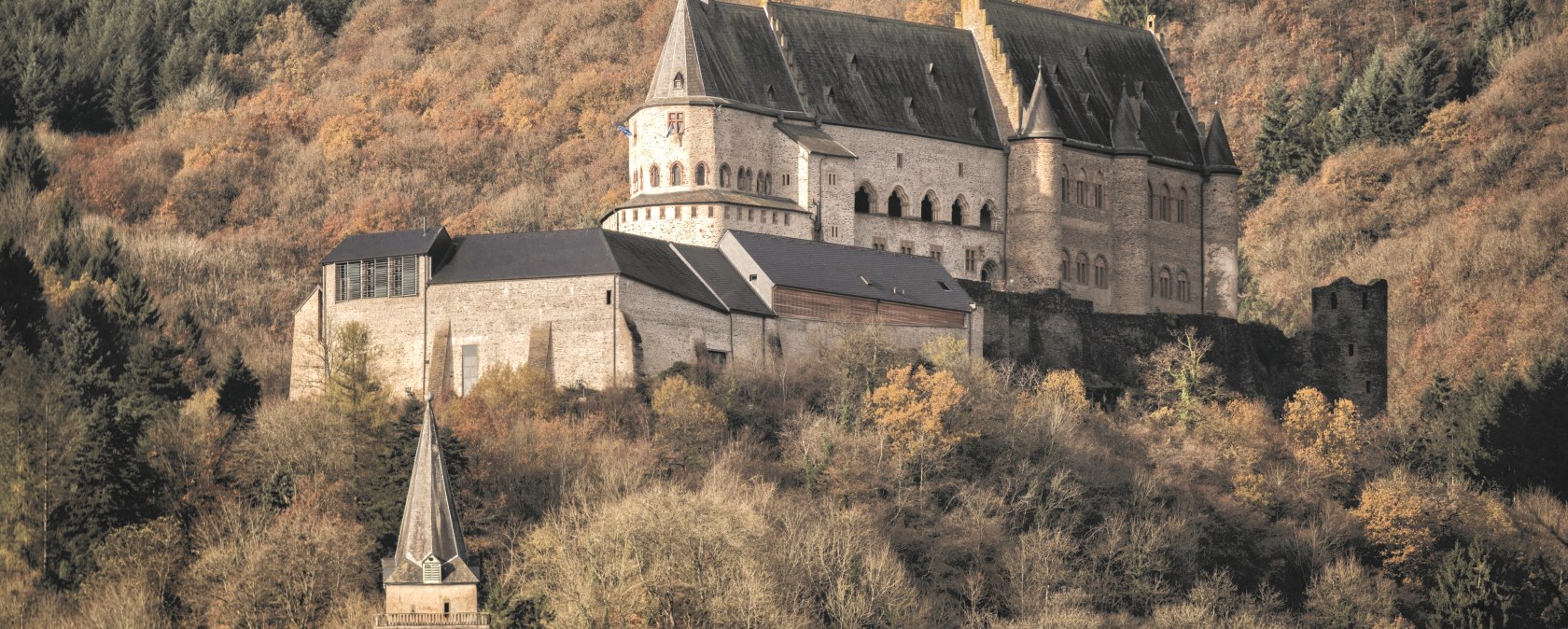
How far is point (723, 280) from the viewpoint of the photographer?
6712 centimetres

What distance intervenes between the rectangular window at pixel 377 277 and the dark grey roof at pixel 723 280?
653cm

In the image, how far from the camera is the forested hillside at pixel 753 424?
184 feet

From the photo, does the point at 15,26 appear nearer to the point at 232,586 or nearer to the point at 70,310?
the point at 70,310

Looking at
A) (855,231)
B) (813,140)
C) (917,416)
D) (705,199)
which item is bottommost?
(917,416)

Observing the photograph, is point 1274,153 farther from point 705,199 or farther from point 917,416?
point 917,416

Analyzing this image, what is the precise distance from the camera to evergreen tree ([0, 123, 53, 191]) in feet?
299

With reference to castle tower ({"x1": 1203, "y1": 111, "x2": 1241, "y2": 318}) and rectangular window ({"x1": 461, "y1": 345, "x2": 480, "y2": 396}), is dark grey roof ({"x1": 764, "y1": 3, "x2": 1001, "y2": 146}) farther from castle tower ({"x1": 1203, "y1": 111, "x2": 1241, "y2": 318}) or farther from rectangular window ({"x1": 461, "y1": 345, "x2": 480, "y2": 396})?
rectangular window ({"x1": 461, "y1": 345, "x2": 480, "y2": 396})

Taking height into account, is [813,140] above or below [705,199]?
above

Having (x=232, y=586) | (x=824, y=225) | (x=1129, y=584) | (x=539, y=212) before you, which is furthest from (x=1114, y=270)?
(x=232, y=586)

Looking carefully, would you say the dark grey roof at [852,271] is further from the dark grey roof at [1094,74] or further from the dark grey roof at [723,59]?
the dark grey roof at [1094,74]

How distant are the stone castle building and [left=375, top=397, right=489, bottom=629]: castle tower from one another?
1924 cm

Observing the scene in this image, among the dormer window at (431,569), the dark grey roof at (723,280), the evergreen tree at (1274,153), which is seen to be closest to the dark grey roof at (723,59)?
the dark grey roof at (723,280)

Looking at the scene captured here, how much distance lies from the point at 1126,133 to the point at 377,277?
2329cm

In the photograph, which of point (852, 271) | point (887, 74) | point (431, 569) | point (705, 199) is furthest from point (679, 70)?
point (431, 569)
